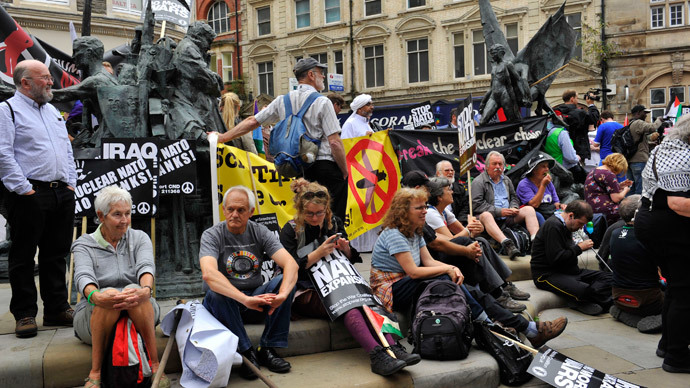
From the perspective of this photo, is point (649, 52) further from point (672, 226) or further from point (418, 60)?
point (672, 226)

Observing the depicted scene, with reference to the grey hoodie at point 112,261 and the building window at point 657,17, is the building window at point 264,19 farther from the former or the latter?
the grey hoodie at point 112,261

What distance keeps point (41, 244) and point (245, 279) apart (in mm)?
1649

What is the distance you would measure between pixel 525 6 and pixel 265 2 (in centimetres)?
1523

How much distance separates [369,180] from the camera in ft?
25.1

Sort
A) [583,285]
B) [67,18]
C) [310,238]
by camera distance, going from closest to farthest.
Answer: [310,238] < [583,285] < [67,18]

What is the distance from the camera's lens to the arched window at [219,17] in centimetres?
3853

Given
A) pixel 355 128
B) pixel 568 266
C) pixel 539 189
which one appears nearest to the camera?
pixel 568 266

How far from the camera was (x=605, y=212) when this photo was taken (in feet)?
26.8

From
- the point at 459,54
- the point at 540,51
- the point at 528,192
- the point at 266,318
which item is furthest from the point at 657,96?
the point at 266,318

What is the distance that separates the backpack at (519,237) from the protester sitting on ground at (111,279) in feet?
15.0

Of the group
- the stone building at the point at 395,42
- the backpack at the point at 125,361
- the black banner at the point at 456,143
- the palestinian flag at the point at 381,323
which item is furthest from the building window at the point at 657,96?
the backpack at the point at 125,361

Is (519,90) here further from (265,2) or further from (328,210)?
(265,2)

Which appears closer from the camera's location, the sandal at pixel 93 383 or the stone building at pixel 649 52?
the sandal at pixel 93 383

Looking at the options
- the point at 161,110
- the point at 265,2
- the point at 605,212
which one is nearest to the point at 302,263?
the point at 161,110
